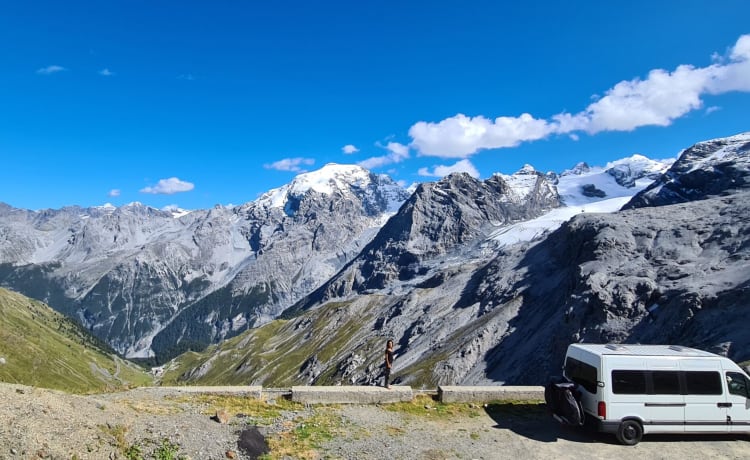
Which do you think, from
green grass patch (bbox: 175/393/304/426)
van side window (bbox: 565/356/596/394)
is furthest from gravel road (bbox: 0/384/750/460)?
van side window (bbox: 565/356/596/394)

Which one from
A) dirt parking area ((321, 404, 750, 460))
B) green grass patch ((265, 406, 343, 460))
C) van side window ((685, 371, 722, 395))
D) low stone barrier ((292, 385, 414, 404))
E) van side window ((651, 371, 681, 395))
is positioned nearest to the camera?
green grass patch ((265, 406, 343, 460))

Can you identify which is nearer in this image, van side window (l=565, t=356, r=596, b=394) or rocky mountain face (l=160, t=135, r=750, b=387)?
van side window (l=565, t=356, r=596, b=394)

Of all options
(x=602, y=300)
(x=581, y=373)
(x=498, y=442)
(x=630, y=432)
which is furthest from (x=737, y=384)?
(x=602, y=300)

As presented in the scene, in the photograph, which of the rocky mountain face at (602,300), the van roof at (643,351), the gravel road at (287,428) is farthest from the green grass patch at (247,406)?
the rocky mountain face at (602,300)

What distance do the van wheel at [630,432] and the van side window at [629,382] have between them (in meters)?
1.30

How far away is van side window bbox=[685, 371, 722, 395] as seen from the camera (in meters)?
20.7

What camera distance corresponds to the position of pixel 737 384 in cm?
2092

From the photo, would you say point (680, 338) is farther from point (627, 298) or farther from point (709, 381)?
point (709, 381)

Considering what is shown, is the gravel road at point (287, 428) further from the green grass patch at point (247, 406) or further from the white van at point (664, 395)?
the white van at point (664, 395)

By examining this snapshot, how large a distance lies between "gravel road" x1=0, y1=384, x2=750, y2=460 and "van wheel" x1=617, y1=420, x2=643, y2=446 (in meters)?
0.34

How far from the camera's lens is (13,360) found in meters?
188

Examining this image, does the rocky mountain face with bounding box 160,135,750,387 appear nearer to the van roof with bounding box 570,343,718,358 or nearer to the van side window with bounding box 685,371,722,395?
the van roof with bounding box 570,343,718,358

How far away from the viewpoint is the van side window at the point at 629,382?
67.0 feet

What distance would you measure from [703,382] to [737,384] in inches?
61.5
